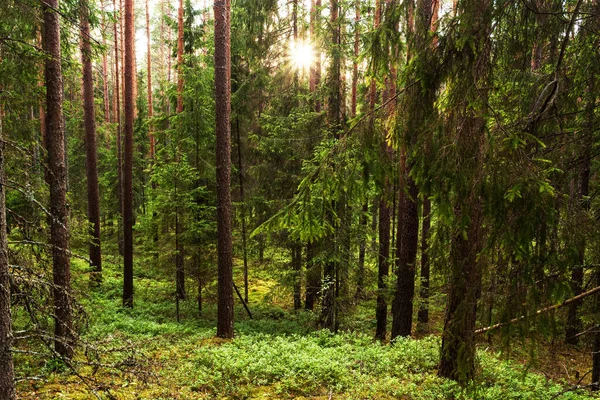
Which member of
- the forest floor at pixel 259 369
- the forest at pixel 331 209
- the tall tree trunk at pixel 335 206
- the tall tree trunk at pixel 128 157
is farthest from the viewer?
the tall tree trunk at pixel 128 157

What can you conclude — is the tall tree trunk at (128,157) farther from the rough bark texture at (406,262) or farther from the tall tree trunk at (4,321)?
the tall tree trunk at (4,321)

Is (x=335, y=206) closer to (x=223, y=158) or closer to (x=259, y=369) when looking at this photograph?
(x=223, y=158)

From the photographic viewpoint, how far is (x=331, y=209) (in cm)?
436

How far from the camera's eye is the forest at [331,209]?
11.2 feet

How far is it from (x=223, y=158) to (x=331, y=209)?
5924 mm

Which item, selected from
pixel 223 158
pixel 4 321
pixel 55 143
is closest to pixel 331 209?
→ pixel 4 321

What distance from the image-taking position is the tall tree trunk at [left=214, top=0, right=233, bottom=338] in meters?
9.11

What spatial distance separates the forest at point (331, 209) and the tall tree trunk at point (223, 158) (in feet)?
0.17

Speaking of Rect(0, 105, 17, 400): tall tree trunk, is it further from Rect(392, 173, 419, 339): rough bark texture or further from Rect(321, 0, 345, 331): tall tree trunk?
Rect(321, 0, 345, 331): tall tree trunk

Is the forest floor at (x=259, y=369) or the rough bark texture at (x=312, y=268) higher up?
the rough bark texture at (x=312, y=268)

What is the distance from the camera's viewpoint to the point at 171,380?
6.87 m

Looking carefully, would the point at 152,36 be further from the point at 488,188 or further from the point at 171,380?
the point at 488,188

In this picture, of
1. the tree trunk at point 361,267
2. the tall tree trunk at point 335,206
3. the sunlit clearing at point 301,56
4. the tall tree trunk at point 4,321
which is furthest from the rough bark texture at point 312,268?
the tall tree trunk at point 4,321

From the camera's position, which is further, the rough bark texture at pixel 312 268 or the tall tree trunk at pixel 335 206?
the rough bark texture at pixel 312 268
